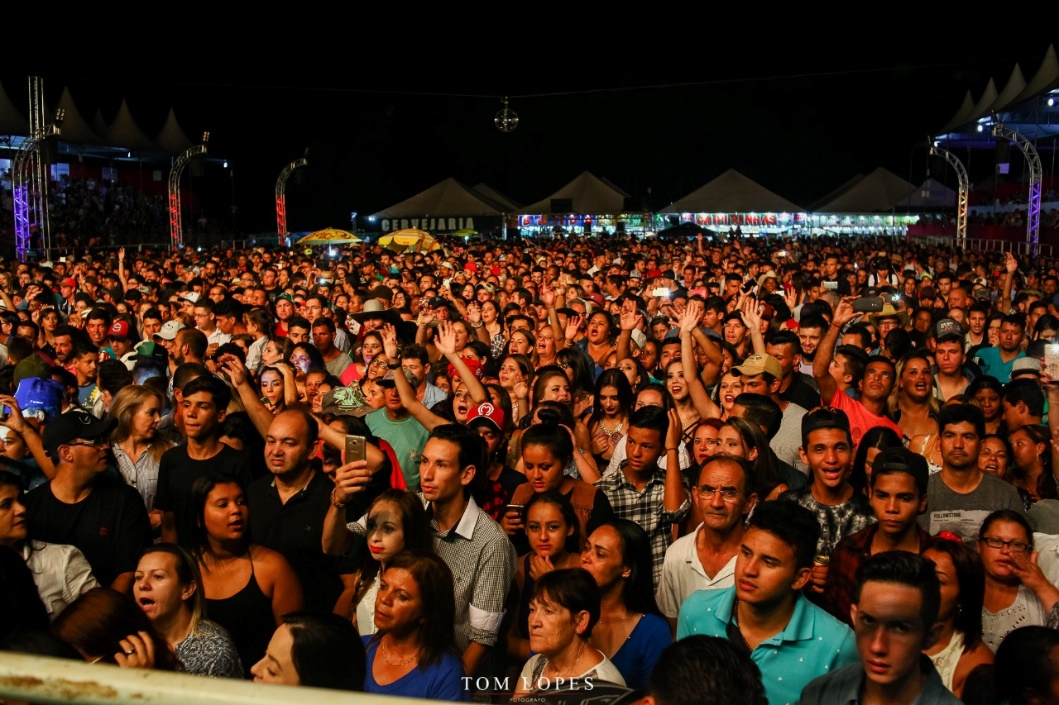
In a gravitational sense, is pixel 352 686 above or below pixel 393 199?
below

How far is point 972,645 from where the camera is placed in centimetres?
347

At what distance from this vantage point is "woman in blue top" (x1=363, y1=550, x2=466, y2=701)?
3.25 meters

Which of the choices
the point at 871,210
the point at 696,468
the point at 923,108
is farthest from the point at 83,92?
the point at 696,468

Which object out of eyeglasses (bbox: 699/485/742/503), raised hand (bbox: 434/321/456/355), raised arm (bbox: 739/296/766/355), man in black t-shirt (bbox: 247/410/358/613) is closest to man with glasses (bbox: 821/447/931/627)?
eyeglasses (bbox: 699/485/742/503)

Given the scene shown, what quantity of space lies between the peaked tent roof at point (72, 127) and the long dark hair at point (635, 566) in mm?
30755

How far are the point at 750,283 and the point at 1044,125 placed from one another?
2180cm

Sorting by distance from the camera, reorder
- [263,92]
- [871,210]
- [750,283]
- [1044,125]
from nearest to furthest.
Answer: [750,283], [1044,125], [871,210], [263,92]

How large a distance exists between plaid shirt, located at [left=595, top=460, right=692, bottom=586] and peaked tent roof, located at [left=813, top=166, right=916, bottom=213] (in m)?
36.0

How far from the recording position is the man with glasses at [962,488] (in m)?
4.75

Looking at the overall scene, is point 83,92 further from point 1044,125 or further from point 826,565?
point 826,565

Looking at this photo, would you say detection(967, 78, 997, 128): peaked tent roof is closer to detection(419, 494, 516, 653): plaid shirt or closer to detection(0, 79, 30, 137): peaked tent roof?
detection(0, 79, 30, 137): peaked tent roof

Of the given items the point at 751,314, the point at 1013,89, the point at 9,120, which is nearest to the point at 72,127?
the point at 9,120

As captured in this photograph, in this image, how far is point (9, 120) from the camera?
2770 centimetres

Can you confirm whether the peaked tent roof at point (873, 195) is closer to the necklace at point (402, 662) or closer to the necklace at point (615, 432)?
the necklace at point (615, 432)
